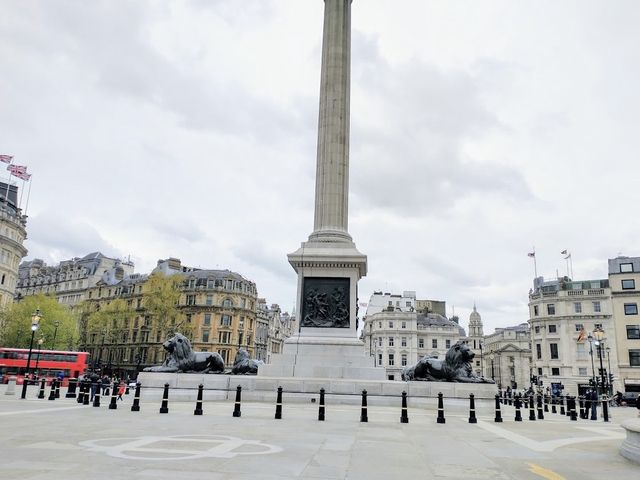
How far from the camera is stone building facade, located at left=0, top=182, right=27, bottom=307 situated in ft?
231

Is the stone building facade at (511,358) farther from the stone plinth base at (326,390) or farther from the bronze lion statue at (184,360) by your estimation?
the bronze lion statue at (184,360)

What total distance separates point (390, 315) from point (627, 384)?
5197 cm

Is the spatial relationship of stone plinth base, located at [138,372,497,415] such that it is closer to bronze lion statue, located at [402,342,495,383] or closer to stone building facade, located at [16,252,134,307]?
bronze lion statue, located at [402,342,495,383]

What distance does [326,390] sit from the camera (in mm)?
21578

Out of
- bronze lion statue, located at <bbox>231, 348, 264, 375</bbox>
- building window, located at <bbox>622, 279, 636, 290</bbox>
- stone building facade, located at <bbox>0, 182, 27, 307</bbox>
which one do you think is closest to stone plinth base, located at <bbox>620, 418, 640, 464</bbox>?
bronze lion statue, located at <bbox>231, 348, 264, 375</bbox>

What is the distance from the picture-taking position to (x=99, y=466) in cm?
714

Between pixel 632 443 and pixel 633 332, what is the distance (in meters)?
75.6

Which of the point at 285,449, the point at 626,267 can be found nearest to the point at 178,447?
the point at 285,449

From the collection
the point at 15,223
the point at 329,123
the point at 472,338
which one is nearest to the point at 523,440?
the point at 329,123

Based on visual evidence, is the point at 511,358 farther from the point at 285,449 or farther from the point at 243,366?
the point at 285,449

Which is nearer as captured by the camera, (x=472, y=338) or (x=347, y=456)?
(x=347, y=456)

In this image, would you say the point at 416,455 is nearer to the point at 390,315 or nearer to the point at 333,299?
the point at 333,299

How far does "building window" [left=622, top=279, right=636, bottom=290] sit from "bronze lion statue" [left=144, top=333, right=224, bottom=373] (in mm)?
70560

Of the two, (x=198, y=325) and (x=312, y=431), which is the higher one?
(x=198, y=325)
